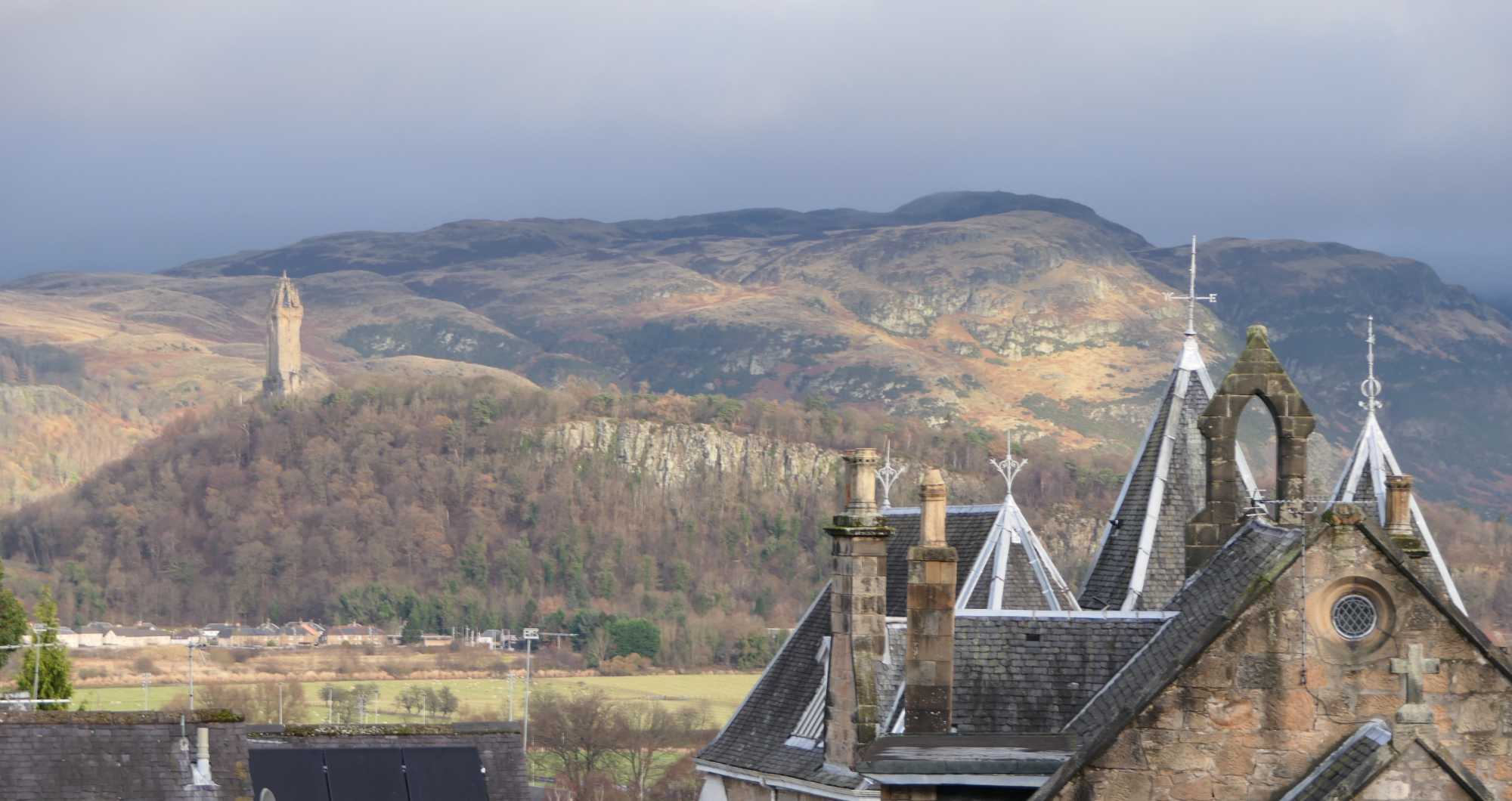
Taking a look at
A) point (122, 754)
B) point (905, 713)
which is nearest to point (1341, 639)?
point (905, 713)

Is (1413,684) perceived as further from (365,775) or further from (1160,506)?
(365,775)

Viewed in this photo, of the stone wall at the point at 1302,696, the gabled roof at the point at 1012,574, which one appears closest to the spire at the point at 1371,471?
the gabled roof at the point at 1012,574

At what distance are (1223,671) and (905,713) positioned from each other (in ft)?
9.72

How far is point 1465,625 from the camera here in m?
15.5

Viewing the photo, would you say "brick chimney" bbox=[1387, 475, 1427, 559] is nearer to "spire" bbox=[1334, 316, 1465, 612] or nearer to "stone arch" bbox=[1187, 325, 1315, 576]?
"spire" bbox=[1334, 316, 1465, 612]

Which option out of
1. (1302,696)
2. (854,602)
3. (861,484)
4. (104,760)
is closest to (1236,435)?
(1302,696)

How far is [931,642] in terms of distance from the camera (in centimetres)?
1767

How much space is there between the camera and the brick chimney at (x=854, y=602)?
26375 millimetres

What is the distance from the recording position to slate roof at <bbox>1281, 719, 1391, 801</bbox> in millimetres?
15156

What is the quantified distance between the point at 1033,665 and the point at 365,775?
17.8m

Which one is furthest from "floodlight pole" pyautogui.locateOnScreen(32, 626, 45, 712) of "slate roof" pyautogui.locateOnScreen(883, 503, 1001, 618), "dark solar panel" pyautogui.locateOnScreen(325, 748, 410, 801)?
"slate roof" pyautogui.locateOnScreen(883, 503, 1001, 618)

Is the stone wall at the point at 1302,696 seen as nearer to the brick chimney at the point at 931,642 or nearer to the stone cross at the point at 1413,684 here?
the stone cross at the point at 1413,684

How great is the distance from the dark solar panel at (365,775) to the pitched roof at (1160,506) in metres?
11.3

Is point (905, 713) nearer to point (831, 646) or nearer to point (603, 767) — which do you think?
point (831, 646)
